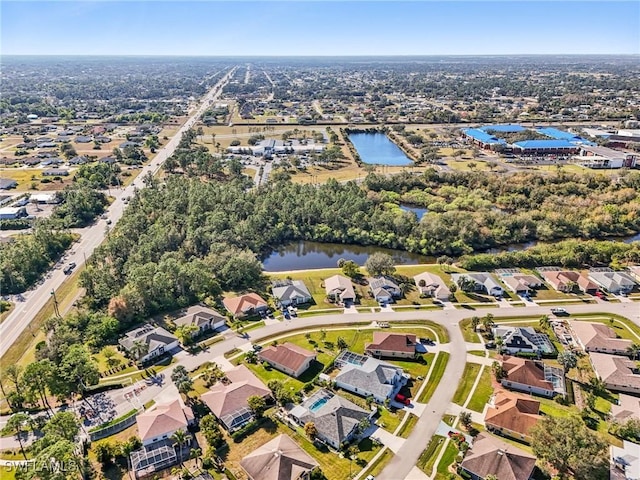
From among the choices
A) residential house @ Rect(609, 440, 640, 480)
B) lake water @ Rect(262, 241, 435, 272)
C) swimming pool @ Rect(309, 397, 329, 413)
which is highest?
residential house @ Rect(609, 440, 640, 480)

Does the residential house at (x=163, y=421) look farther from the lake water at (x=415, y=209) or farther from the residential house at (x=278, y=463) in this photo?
the lake water at (x=415, y=209)

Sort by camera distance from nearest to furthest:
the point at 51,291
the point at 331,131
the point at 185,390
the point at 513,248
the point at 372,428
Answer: the point at 372,428, the point at 185,390, the point at 51,291, the point at 513,248, the point at 331,131

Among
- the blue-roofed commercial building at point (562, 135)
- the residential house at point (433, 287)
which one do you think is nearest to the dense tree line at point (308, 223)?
the residential house at point (433, 287)

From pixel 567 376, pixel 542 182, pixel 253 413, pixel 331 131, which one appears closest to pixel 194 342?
pixel 253 413

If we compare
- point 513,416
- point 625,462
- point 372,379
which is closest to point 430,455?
point 513,416

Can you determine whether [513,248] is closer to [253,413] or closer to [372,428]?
[372,428]

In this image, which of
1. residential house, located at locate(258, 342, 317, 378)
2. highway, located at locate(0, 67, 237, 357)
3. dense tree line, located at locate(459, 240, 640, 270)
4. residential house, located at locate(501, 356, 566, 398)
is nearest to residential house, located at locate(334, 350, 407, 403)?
residential house, located at locate(258, 342, 317, 378)

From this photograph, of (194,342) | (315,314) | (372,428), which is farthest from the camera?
(315,314)

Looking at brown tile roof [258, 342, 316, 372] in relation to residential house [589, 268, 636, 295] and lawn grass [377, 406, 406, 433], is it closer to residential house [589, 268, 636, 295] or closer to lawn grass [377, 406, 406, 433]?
lawn grass [377, 406, 406, 433]

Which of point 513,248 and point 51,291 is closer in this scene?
point 51,291
